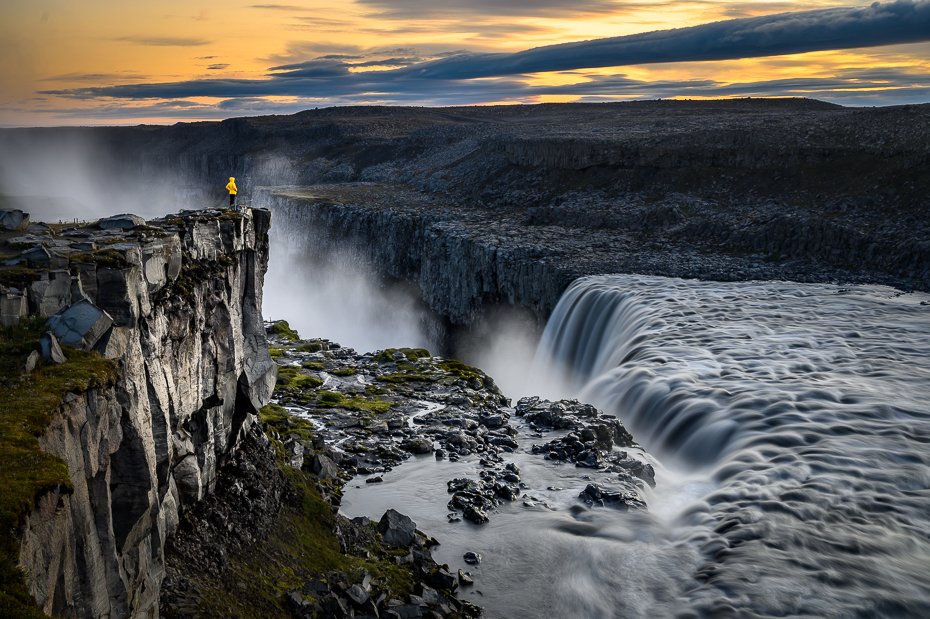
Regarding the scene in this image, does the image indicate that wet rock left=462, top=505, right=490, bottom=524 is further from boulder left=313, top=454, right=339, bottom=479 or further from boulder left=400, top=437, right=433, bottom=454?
boulder left=400, top=437, right=433, bottom=454

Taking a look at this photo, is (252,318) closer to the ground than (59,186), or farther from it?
farther from it

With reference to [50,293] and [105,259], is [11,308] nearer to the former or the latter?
[50,293]

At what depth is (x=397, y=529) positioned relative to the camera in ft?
58.0

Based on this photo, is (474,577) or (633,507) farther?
(633,507)

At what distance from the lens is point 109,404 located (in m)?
9.61

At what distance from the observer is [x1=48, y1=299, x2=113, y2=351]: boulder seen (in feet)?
32.3

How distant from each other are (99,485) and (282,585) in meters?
6.07

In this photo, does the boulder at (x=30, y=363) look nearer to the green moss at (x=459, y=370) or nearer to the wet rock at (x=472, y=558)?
the wet rock at (x=472, y=558)

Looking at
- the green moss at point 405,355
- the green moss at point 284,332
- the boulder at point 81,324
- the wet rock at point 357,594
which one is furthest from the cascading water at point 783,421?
the green moss at point 284,332

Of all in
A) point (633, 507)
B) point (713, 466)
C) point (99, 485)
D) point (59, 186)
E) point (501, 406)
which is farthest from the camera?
point (59, 186)

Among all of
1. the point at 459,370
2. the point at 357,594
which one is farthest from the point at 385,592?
the point at 459,370

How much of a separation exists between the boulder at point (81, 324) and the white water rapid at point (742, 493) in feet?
36.3

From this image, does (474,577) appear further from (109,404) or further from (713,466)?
(109,404)

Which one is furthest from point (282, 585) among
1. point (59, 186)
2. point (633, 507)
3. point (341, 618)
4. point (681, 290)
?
point (59, 186)
